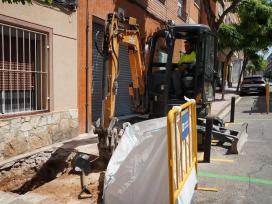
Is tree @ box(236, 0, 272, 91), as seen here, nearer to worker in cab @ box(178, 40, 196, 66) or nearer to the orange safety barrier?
worker in cab @ box(178, 40, 196, 66)

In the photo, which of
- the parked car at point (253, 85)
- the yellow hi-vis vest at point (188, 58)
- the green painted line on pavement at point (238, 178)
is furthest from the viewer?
the parked car at point (253, 85)

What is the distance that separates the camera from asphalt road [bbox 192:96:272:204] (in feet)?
16.0

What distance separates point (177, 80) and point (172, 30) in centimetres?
113

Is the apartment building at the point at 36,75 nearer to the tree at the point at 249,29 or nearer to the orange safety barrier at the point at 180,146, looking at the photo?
the orange safety barrier at the point at 180,146

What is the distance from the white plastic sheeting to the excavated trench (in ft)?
3.72

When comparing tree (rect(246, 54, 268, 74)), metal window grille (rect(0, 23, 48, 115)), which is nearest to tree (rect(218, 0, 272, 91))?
tree (rect(246, 54, 268, 74))

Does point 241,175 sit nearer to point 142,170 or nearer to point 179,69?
point 142,170

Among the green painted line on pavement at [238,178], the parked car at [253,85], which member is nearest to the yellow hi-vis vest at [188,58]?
the green painted line on pavement at [238,178]

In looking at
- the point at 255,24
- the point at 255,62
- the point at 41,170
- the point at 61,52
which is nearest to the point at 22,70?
the point at 61,52

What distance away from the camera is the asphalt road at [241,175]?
4879 mm

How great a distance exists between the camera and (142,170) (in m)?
3.94

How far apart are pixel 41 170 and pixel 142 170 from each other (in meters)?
3.22

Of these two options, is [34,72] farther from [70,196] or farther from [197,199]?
[197,199]

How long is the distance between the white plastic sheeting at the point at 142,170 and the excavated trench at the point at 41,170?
1.13 meters
